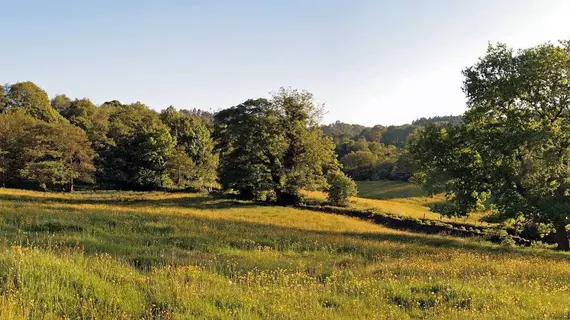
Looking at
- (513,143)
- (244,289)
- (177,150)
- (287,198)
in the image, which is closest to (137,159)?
(177,150)

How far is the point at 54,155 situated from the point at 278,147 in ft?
126

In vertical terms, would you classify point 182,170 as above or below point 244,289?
above

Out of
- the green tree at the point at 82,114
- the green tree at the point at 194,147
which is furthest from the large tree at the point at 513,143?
the green tree at the point at 82,114

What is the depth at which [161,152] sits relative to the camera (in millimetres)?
69375

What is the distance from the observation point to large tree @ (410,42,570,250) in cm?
2128

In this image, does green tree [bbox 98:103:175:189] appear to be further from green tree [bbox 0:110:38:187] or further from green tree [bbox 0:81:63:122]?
green tree [bbox 0:81:63:122]

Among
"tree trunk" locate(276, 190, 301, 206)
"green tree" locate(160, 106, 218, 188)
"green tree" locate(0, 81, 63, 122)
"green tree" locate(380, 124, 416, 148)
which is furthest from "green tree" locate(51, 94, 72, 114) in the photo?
"green tree" locate(380, 124, 416, 148)

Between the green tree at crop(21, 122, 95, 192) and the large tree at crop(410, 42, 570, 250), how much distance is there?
5434 centimetres

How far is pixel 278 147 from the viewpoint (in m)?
42.9

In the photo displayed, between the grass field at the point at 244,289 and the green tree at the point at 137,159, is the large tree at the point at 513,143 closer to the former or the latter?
the grass field at the point at 244,289

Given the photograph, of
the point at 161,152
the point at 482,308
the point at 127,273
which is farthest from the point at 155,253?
the point at 161,152

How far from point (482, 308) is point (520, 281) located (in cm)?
415

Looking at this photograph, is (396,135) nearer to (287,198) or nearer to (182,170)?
(182,170)

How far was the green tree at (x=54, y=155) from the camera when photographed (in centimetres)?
5569
